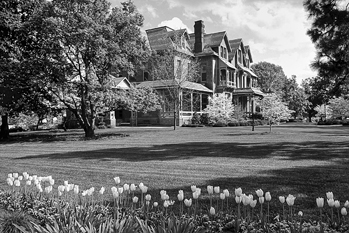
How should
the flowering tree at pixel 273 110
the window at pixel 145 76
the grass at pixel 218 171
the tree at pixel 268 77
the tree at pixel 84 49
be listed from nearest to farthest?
the grass at pixel 218 171
the tree at pixel 84 49
the flowering tree at pixel 273 110
the window at pixel 145 76
the tree at pixel 268 77

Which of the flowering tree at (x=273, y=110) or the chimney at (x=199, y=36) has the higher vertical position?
the chimney at (x=199, y=36)

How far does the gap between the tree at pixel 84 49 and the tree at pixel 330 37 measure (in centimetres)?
1240

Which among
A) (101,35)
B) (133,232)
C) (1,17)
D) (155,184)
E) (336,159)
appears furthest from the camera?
(1,17)

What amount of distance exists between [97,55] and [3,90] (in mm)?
7067

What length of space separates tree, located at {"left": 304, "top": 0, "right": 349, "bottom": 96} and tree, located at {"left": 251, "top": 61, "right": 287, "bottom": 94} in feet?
200

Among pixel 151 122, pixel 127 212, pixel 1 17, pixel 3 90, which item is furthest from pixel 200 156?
pixel 151 122

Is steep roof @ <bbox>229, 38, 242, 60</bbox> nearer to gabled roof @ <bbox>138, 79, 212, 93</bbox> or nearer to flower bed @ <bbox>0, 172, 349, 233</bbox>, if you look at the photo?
gabled roof @ <bbox>138, 79, 212, 93</bbox>

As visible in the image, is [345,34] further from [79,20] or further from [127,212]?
[79,20]

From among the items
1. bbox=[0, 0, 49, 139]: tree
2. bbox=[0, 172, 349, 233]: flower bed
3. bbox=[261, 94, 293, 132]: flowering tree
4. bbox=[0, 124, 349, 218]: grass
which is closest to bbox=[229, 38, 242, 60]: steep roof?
bbox=[261, 94, 293, 132]: flowering tree

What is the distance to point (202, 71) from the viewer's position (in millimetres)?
44938

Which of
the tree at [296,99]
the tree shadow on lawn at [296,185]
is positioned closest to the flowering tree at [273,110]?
the tree shadow on lawn at [296,185]

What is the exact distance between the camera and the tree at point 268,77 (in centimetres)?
7300

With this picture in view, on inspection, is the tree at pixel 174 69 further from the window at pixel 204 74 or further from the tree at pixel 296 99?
the tree at pixel 296 99

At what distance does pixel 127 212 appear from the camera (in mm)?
4156
